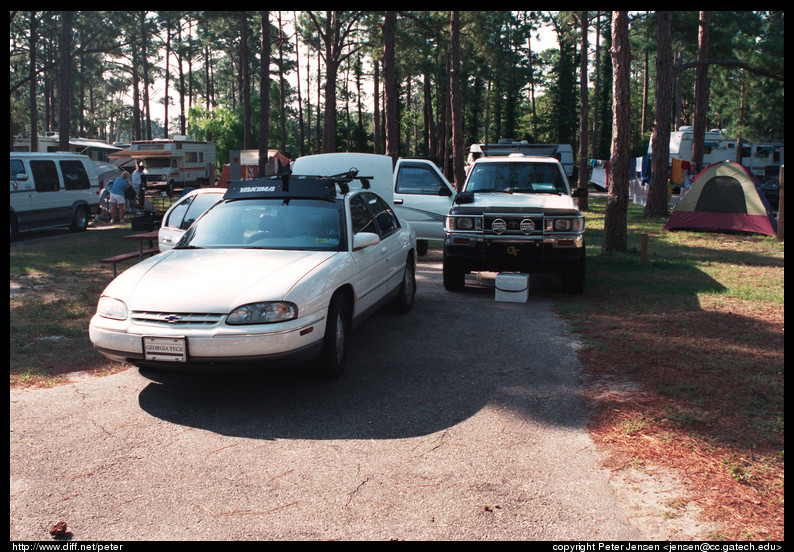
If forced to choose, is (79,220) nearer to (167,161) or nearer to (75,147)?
(167,161)

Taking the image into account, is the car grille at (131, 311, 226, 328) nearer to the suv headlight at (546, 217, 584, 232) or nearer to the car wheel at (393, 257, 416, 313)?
the car wheel at (393, 257, 416, 313)

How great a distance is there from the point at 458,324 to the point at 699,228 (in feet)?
37.2

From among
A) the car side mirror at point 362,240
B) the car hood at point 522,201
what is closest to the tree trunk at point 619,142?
the car hood at point 522,201

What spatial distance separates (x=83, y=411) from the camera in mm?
5195

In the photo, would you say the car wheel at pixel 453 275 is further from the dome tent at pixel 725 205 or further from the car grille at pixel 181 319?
the dome tent at pixel 725 205

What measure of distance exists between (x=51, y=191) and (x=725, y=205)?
16743 millimetres

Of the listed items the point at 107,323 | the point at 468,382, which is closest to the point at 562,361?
the point at 468,382

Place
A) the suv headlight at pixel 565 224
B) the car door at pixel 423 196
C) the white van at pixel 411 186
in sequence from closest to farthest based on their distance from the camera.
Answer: the suv headlight at pixel 565 224
the white van at pixel 411 186
the car door at pixel 423 196

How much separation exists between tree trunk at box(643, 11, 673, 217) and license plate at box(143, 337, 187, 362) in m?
17.3

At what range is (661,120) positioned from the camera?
19766mm

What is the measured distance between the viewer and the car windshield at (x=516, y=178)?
35.7ft

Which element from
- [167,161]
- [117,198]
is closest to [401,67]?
[167,161]

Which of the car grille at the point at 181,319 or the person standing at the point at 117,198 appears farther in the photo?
the person standing at the point at 117,198

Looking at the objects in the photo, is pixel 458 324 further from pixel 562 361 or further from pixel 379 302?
pixel 562 361
